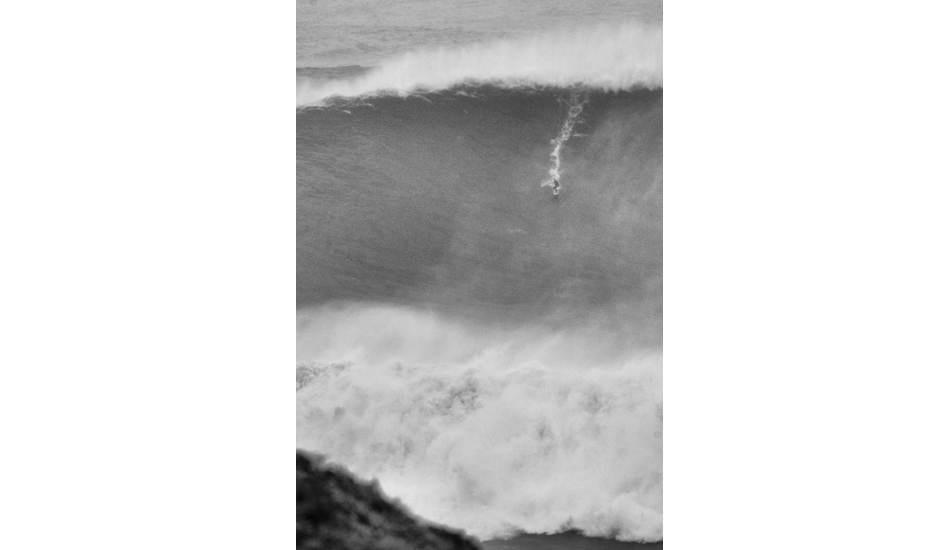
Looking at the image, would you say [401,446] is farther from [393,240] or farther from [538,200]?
[538,200]

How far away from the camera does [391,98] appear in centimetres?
223

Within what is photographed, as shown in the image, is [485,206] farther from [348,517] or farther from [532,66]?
[348,517]

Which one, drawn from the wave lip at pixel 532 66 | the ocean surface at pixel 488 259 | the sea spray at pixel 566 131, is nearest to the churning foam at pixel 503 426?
the ocean surface at pixel 488 259

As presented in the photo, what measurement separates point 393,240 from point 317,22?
2.18ft

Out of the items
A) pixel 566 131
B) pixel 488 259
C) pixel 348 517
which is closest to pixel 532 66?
pixel 566 131

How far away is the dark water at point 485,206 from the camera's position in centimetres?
218

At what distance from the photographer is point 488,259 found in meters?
Result: 2.19

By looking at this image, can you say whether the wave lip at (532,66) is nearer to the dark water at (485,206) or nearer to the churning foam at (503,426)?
the dark water at (485,206)

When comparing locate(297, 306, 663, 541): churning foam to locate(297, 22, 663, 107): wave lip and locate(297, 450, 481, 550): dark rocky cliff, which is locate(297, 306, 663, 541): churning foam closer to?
locate(297, 450, 481, 550): dark rocky cliff

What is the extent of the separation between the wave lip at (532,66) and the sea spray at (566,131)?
4 cm

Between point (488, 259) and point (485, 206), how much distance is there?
0.49 ft

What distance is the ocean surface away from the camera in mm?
2170

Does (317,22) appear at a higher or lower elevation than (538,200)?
higher
